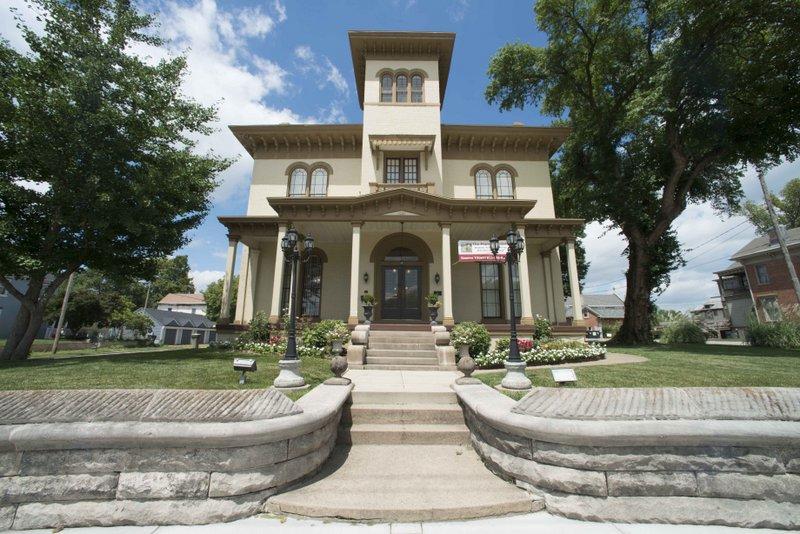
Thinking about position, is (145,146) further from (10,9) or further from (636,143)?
(636,143)

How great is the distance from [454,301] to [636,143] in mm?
12290

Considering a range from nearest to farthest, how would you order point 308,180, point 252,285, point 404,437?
1. point 404,437
2. point 252,285
3. point 308,180

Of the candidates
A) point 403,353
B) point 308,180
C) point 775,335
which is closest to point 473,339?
point 403,353

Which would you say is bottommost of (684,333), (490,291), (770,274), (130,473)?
(130,473)

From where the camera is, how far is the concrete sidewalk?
2.91m

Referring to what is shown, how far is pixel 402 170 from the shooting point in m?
16.8

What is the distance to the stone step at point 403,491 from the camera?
311 centimetres

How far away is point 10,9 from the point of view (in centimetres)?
1048

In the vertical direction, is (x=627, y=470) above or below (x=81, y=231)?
below

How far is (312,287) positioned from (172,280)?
5469 cm

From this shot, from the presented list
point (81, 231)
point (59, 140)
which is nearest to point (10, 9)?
point (59, 140)

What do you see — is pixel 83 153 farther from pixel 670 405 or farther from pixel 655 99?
pixel 655 99

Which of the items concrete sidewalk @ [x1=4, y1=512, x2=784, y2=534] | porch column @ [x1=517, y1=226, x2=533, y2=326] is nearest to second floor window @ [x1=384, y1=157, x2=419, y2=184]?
porch column @ [x1=517, y1=226, x2=533, y2=326]

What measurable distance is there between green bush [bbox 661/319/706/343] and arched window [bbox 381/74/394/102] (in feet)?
66.6
